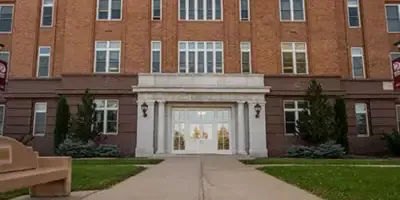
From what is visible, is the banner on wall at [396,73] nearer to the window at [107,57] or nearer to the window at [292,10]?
the window at [292,10]

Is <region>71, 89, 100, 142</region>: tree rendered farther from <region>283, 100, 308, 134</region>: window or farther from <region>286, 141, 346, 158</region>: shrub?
<region>286, 141, 346, 158</region>: shrub

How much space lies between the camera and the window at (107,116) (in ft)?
74.2

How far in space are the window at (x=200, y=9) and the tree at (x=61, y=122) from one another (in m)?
9.92

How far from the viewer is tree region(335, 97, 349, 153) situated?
21844 mm

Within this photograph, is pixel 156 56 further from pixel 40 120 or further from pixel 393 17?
pixel 393 17

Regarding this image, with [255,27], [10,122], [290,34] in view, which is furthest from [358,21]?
[10,122]

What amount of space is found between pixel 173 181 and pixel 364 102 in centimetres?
1977

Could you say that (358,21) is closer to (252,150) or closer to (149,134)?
(252,150)

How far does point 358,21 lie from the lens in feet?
86.0

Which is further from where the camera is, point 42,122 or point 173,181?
point 42,122

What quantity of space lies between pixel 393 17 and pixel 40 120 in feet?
89.3

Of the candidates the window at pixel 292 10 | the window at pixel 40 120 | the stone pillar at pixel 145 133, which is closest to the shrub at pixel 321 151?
the stone pillar at pixel 145 133

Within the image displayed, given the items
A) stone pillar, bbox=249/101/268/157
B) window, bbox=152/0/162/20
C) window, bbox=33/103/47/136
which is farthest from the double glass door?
window, bbox=33/103/47/136

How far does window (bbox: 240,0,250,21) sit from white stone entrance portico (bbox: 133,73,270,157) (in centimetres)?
457
